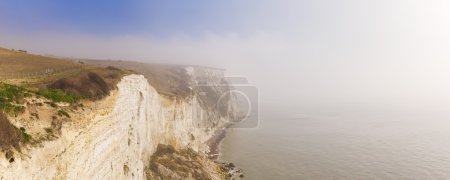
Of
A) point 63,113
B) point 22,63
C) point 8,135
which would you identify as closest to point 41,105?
point 63,113

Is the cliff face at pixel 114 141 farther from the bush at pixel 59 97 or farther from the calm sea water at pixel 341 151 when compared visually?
the calm sea water at pixel 341 151

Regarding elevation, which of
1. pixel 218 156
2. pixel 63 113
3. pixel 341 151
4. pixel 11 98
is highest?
pixel 11 98

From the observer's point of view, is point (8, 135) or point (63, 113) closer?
point (8, 135)

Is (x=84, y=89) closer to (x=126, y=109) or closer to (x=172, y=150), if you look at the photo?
(x=126, y=109)

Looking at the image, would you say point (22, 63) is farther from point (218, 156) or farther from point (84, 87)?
point (218, 156)

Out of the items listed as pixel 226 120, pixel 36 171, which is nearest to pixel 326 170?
pixel 36 171

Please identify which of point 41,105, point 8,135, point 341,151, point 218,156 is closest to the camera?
point 8,135
